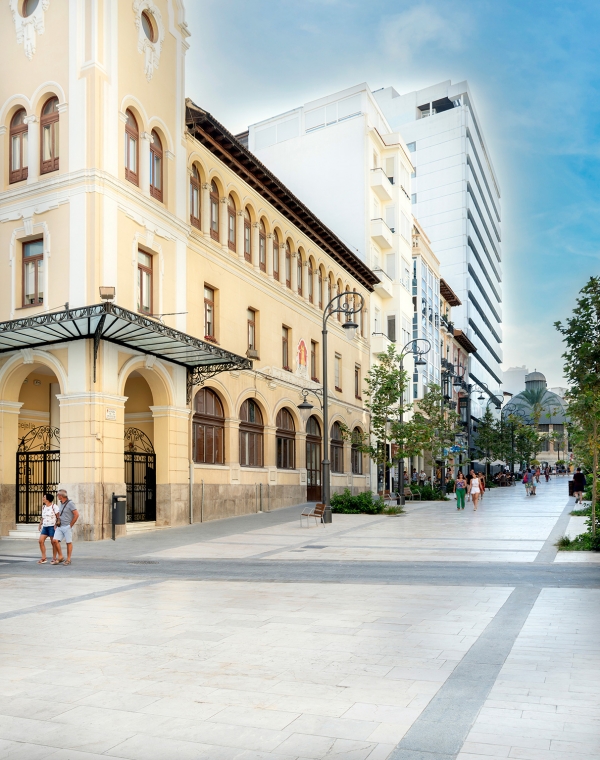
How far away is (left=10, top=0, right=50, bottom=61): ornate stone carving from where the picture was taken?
23812 millimetres

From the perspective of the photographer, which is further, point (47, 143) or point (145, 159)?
point (145, 159)

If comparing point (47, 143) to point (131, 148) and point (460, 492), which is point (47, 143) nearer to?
point (131, 148)

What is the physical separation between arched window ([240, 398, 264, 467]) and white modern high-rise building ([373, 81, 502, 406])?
61.9 m

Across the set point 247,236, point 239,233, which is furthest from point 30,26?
point 247,236

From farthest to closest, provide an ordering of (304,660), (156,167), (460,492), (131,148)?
(460,492) < (156,167) < (131,148) < (304,660)

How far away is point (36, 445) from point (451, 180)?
73.9 metres

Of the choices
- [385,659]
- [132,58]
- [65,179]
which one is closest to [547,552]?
[385,659]

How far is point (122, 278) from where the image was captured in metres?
23.1

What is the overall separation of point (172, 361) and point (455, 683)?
65.3ft

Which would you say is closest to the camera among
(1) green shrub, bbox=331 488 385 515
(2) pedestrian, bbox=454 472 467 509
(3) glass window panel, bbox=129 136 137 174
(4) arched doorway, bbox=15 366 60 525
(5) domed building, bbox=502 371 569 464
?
(4) arched doorway, bbox=15 366 60 525

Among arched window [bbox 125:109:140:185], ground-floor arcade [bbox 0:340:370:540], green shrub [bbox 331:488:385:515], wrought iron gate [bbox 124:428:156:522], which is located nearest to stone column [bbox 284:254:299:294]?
ground-floor arcade [bbox 0:340:370:540]

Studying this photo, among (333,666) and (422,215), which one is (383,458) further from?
(422,215)

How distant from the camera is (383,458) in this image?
36.1 m

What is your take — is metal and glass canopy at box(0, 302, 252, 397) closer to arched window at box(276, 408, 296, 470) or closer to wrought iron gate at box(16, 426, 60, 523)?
wrought iron gate at box(16, 426, 60, 523)
